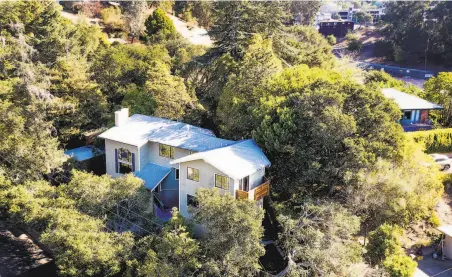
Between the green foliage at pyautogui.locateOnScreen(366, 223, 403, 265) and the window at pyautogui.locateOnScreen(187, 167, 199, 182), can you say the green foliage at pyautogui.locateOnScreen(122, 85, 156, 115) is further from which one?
the green foliage at pyautogui.locateOnScreen(366, 223, 403, 265)

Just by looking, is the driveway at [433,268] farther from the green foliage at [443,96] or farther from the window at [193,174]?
the green foliage at [443,96]

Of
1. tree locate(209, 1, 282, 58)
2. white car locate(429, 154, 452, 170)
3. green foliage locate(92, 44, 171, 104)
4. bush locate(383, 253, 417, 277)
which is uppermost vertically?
tree locate(209, 1, 282, 58)

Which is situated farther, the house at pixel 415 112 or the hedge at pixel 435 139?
the house at pixel 415 112

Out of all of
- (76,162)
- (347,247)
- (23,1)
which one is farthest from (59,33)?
(347,247)

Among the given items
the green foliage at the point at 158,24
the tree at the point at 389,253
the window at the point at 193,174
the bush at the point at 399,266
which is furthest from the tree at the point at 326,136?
the green foliage at the point at 158,24

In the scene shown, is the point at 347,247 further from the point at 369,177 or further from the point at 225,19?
the point at 225,19

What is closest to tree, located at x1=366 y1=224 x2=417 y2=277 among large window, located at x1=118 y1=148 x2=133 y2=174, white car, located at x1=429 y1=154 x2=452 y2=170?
white car, located at x1=429 y1=154 x2=452 y2=170
